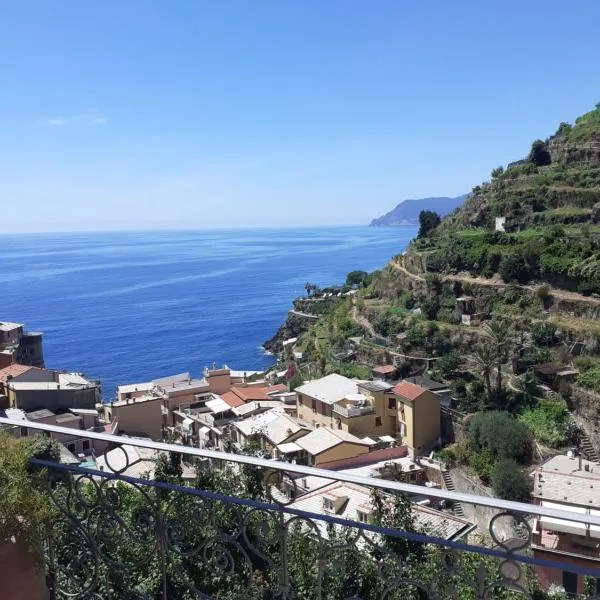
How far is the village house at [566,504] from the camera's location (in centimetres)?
881

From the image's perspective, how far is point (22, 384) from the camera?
1000 inches

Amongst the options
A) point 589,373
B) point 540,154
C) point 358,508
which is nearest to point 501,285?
point 589,373

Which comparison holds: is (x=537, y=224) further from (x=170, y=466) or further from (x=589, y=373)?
(x=170, y=466)

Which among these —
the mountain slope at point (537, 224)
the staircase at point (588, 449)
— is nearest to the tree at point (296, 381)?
the mountain slope at point (537, 224)

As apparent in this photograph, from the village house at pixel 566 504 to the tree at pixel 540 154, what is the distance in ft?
85.4

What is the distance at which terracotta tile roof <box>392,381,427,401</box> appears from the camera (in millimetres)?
22609

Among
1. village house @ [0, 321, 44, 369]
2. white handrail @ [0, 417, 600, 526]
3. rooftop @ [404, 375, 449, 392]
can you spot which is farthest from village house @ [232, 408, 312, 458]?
white handrail @ [0, 417, 600, 526]

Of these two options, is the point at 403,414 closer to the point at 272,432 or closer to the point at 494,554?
the point at 272,432

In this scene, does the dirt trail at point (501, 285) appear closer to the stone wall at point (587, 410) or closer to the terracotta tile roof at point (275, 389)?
the stone wall at point (587, 410)

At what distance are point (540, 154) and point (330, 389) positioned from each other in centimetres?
2488

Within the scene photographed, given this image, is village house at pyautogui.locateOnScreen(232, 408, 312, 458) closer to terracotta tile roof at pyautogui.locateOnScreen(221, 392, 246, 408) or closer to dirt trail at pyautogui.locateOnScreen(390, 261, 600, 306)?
terracotta tile roof at pyautogui.locateOnScreen(221, 392, 246, 408)

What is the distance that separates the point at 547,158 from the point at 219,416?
28483mm

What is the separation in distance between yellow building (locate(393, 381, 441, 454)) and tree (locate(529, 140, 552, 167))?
76.6 feet

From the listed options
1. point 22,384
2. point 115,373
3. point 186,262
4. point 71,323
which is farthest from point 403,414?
point 186,262
